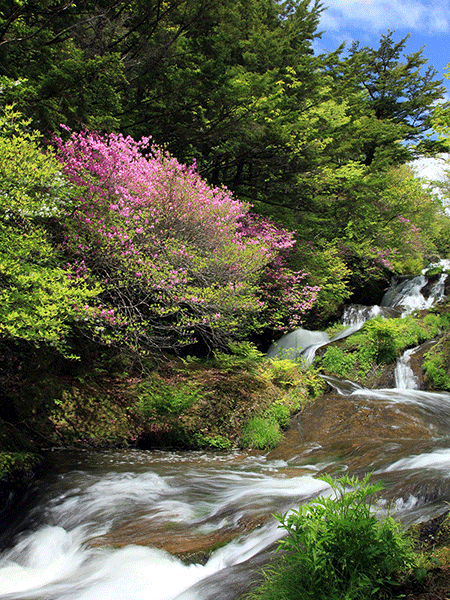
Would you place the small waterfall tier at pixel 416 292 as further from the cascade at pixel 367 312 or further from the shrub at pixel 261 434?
the shrub at pixel 261 434

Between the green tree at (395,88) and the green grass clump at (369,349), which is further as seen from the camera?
the green tree at (395,88)

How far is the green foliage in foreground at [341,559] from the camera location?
2035 mm

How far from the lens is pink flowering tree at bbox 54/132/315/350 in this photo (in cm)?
673

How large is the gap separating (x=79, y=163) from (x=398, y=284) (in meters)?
16.2

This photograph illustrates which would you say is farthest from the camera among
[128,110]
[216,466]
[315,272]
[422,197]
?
[422,197]

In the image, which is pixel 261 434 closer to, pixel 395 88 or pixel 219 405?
pixel 219 405

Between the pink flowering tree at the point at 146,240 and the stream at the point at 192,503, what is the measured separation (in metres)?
2.19

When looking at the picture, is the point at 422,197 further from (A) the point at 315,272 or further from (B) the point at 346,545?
(B) the point at 346,545

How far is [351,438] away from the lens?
6535 millimetres

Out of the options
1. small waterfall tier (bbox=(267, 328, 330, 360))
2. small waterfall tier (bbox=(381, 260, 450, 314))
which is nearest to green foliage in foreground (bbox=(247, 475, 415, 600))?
small waterfall tier (bbox=(267, 328, 330, 360))

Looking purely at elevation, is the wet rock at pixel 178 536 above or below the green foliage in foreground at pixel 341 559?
below

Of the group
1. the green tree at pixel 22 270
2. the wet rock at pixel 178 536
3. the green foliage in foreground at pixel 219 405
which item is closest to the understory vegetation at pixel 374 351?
the green foliage in foreground at pixel 219 405

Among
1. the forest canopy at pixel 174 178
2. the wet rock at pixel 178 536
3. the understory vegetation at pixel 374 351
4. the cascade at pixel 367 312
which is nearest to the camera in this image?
the wet rock at pixel 178 536

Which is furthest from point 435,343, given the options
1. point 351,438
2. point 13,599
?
point 13,599
